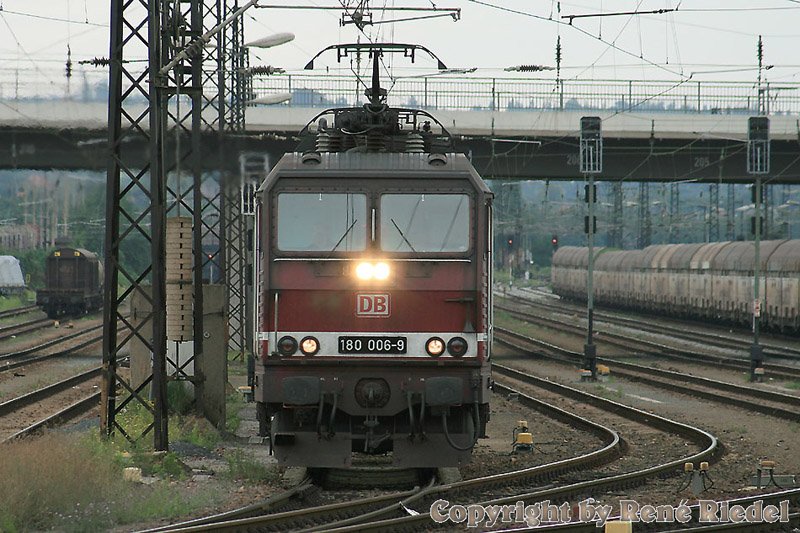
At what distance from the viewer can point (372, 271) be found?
502 inches

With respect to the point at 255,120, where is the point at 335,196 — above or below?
below

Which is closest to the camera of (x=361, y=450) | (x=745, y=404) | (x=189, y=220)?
(x=361, y=450)

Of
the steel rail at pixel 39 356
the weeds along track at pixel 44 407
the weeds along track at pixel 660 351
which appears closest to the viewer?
the weeds along track at pixel 44 407

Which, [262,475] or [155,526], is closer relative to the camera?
[155,526]

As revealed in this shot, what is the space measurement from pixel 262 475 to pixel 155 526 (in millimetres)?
2983

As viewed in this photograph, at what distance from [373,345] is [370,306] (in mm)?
407

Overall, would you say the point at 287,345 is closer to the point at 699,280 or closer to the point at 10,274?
the point at 699,280

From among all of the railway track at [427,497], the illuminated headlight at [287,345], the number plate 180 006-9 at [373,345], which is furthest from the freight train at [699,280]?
the illuminated headlight at [287,345]

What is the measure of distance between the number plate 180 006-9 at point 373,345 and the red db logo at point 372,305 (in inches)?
9.8

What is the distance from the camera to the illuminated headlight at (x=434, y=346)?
1269cm

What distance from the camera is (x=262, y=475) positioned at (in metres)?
13.9

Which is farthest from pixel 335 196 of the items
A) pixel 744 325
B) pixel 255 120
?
pixel 744 325

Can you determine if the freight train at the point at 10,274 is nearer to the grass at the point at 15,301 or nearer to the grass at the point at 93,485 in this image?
the grass at the point at 15,301

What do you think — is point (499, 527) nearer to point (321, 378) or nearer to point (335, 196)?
point (321, 378)
